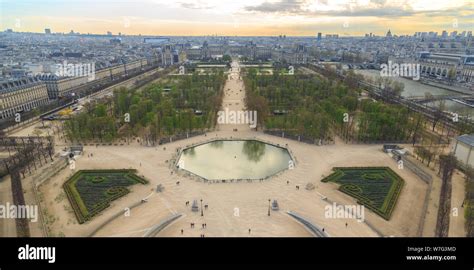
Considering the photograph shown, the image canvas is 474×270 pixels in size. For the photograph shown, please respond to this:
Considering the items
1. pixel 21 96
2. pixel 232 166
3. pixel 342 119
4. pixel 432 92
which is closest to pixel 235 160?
pixel 232 166

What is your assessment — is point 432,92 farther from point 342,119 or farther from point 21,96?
point 21,96

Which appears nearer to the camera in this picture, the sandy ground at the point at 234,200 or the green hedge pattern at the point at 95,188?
the sandy ground at the point at 234,200

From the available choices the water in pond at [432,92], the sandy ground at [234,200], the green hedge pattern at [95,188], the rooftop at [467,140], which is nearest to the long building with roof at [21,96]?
the sandy ground at [234,200]

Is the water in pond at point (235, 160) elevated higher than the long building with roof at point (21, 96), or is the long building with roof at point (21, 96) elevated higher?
the long building with roof at point (21, 96)

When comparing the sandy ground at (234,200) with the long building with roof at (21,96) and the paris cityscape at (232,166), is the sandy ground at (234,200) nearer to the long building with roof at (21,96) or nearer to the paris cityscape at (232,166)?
the paris cityscape at (232,166)
